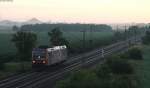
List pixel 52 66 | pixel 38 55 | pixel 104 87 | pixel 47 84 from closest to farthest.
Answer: pixel 104 87, pixel 47 84, pixel 38 55, pixel 52 66

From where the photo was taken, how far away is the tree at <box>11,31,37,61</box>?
6562 centimetres

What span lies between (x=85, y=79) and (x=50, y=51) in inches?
919

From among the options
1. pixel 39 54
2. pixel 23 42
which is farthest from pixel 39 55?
pixel 23 42

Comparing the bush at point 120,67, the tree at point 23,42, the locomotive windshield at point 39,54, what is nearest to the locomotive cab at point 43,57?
the locomotive windshield at point 39,54

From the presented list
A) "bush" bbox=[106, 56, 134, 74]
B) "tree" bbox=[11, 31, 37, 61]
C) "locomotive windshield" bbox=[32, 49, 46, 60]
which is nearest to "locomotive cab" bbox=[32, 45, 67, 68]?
"locomotive windshield" bbox=[32, 49, 46, 60]

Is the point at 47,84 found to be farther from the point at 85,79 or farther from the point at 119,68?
the point at 119,68

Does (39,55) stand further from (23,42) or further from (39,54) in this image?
(23,42)

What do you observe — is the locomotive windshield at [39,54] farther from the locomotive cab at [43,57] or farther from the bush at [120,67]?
the bush at [120,67]

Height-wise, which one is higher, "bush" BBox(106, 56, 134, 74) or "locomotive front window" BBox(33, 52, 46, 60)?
"locomotive front window" BBox(33, 52, 46, 60)

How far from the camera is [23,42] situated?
215ft

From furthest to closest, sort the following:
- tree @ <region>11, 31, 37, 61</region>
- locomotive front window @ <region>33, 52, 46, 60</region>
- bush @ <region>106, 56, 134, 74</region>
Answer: tree @ <region>11, 31, 37, 61</region>
locomotive front window @ <region>33, 52, 46, 60</region>
bush @ <region>106, 56, 134, 74</region>

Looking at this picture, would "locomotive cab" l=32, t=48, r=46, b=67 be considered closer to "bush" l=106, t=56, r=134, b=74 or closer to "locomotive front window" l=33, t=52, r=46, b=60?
"locomotive front window" l=33, t=52, r=46, b=60

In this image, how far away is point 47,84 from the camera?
42.9 m

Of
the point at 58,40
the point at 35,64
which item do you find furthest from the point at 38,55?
the point at 58,40
